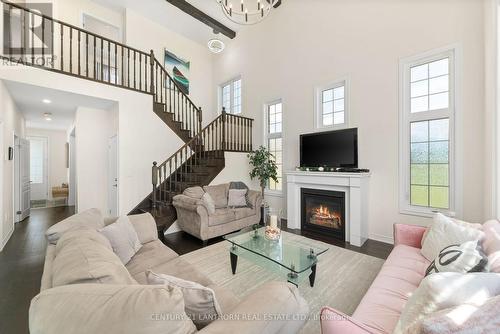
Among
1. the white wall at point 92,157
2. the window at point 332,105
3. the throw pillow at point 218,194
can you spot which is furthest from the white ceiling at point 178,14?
the throw pillow at point 218,194

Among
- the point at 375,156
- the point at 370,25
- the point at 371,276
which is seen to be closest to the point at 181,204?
the point at 371,276

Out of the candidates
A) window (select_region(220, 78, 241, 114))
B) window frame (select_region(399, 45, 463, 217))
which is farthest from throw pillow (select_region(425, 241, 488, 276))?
window (select_region(220, 78, 241, 114))

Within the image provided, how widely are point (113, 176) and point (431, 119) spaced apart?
19.8 feet

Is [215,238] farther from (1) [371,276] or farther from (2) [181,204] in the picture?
(1) [371,276]

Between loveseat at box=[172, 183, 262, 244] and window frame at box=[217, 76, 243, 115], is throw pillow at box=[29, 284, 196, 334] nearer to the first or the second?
loveseat at box=[172, 183, 262, 244]

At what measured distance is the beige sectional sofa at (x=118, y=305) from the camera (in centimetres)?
72

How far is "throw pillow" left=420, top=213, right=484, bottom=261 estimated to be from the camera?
180 cm

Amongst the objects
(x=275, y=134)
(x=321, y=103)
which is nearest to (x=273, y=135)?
(x=275, y=134)

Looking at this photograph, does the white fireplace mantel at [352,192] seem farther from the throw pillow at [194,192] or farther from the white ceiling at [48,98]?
the white ceiling at [48,98]

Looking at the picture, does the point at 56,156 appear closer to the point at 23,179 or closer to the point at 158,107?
the point at 23,179

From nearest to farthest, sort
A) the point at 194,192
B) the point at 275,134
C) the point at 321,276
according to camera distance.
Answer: the point at 321,276, the point at 194,192, the point at 275,134

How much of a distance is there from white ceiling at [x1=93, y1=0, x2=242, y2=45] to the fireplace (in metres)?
5.11

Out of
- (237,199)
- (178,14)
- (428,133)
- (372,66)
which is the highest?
(178,14)

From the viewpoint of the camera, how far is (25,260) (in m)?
3.00
